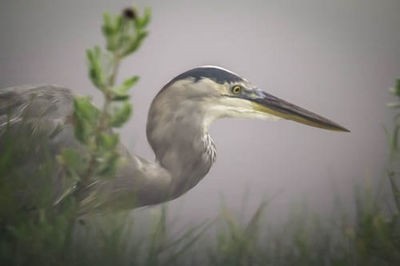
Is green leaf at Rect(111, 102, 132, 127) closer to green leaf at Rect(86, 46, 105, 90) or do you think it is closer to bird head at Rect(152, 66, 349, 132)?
green leaf at Rect(86, 46, 105, 90)

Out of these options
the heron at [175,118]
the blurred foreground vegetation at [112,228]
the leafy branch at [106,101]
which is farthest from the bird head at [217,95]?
the leafy branch at [106,101]

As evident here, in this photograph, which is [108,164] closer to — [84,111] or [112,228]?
[84,111]

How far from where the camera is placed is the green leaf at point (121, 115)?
432mm

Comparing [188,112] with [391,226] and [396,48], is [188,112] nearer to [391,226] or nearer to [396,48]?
[391,226]

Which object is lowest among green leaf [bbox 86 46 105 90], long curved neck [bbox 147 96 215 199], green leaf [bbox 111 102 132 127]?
long curved neck [bbox 147 96 215 199]

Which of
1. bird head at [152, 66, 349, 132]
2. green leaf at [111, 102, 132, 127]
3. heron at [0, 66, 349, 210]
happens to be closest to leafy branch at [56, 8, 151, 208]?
green leaf at [111, 102, 132, 127]

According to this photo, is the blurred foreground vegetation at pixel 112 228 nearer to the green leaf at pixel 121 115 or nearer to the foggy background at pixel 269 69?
the green leaf at pixel 121 115

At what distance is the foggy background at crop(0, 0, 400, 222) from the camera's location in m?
1.03

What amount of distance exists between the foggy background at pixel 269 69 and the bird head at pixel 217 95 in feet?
0.28

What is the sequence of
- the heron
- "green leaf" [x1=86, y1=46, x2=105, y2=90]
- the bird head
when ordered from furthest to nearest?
1. the bird head
2. the heron
3. "green leaf" [x1=86, y1=46, x2=105, y2=90]

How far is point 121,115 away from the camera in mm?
435

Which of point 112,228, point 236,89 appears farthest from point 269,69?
point 112,228

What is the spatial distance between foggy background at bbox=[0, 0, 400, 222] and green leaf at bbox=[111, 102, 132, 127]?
1.95 feet

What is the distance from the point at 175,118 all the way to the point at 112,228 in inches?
18.0
